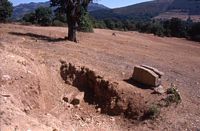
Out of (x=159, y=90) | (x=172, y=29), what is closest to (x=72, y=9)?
(x=159, y=90)

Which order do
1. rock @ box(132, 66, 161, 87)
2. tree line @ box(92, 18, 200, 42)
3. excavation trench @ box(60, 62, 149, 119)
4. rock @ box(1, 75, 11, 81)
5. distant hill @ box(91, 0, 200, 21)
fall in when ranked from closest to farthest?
rock @ box(1, 75, 11, 81) < excavation trench @ box(60, 62, 149, 119) < rock @ box(132, 66, 161, 87) < tree line @ box(92, 18, 200, 42) < distant hill @ box(91, 0, 200, 21)

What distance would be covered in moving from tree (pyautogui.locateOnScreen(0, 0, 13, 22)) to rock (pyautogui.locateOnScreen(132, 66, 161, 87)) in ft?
81.2

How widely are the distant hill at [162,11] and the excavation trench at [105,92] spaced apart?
335ft

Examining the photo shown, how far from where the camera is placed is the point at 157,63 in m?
17.1

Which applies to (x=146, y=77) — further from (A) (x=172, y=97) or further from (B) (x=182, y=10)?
(B) (x=182, y=10)

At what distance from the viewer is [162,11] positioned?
134m

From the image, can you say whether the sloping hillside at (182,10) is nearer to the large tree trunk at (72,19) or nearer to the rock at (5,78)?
the large tree trunk at (72,19)

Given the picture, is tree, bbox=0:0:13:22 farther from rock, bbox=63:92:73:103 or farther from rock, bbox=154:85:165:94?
rock, bbox=154:85:165:94

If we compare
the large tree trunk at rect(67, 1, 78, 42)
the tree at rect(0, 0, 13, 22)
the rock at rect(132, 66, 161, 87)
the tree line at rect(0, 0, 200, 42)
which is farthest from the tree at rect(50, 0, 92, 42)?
the tree at rect(0, 0, 13, 22)

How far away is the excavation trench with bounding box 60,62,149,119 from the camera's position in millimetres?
11195

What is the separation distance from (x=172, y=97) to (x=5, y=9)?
26.7m

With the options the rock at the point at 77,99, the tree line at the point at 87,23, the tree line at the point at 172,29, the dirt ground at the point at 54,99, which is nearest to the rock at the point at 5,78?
the dirt ground at the point at 54,99

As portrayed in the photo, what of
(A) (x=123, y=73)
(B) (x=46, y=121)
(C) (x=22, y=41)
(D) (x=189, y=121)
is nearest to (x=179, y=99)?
(D) (x=189, y=121)

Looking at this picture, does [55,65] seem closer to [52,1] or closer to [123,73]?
[123,73]
